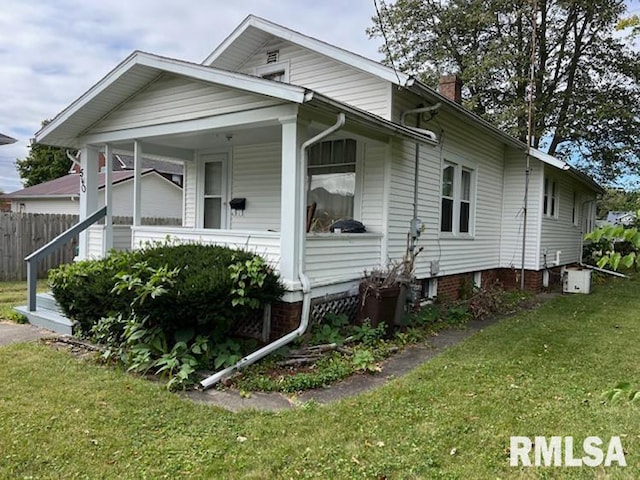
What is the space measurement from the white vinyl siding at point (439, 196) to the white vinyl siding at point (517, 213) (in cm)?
25

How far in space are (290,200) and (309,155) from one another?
9.26 ft

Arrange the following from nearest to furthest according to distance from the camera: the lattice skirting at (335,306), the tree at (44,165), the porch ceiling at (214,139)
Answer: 1. the lattice skirting at (335,306)
2. the porch ceiling at (214,139)
3. the tree at (44,165)

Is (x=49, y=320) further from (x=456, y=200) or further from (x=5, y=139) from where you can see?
(x=456, y=200)

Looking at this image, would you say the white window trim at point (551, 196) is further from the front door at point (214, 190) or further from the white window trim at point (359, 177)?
the front door at point (214, 190)

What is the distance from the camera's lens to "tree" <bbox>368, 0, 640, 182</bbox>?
18.6 m

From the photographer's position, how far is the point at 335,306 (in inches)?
267

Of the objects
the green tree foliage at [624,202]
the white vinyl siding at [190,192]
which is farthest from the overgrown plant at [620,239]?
the white vinyl siding at [190,192]

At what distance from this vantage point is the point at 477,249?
36.2 feet

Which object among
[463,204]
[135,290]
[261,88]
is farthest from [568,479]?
[463,204]

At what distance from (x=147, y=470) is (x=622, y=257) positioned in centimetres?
297

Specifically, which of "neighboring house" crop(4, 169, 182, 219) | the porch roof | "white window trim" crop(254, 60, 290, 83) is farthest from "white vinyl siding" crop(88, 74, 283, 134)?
"neighboring house" crop(4, 169, 182, 219)

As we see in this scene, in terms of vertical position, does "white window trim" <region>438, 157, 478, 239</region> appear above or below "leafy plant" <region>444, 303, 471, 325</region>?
above

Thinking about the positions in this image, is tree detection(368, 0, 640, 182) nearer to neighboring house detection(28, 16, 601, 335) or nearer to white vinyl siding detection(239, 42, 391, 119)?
neighboring house detection(28, 16, 601, 335)
